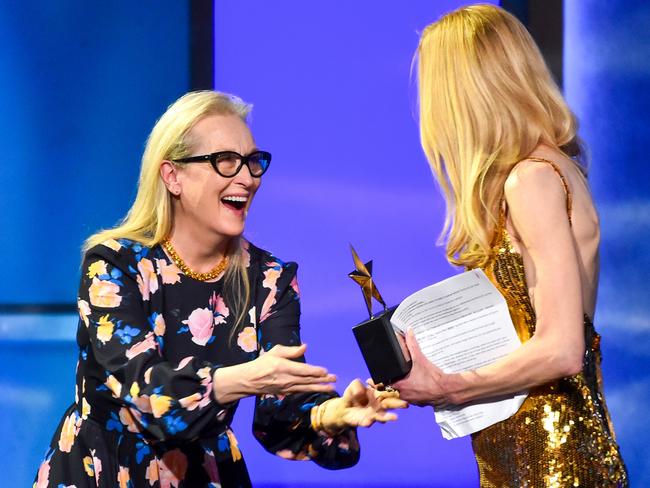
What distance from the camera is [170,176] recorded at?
2.10 m

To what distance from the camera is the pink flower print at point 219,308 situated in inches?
80.3

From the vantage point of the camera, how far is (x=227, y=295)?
207 cm

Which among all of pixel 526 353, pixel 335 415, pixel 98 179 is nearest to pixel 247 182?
pixel 335 415

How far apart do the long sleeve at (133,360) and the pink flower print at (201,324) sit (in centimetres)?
6

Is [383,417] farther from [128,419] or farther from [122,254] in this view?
[122,254]

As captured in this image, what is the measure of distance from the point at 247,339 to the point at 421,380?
46 centimetres

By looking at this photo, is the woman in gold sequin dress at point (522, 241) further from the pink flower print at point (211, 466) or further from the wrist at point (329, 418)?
the pink flower print at point (211, 466)

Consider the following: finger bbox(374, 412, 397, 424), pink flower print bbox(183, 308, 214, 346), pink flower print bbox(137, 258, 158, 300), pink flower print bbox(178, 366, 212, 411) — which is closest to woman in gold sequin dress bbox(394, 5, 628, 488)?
finger bbox(374, 412, 397, 424)

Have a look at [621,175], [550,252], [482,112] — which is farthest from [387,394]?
[621,175]

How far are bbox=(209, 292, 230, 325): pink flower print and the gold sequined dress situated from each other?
0.60 meters

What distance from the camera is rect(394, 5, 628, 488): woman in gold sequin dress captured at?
1.64m

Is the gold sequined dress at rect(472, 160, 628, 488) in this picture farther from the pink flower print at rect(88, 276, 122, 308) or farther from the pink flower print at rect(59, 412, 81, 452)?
the pink flower print at rect(59, 412, 81, 452)

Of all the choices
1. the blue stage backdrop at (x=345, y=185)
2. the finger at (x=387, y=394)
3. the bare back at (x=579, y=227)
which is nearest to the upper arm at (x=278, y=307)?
the finger at (x=387, y=394)

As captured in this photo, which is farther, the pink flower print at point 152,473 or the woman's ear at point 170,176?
the woman's ear at point 170,176
